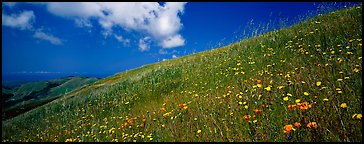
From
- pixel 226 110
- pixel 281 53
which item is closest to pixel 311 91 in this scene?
pixel 226 110

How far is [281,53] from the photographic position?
7.95 meters

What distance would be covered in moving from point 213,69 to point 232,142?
20.1 feet

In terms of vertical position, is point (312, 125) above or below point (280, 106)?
below

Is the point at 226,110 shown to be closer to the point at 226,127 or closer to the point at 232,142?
the point at 226,127

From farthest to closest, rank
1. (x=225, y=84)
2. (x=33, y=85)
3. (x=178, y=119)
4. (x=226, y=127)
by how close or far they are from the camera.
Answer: (x=33, y=85), (x=225, y=84), (x=178, y=119), (x=226, y=127)

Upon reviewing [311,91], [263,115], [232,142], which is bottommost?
[232,142]

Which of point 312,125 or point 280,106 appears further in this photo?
point 280,106

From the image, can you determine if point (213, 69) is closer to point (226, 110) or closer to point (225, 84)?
point (225, 84)

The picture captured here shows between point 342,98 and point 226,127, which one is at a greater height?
point 342,98

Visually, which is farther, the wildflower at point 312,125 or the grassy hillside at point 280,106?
the grassy hillside at point 280,106

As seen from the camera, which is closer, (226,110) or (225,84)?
(226,110)

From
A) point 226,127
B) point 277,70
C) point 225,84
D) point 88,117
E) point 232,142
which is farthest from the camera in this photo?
point 88,117

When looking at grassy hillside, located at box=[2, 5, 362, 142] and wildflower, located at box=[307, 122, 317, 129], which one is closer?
wildflower, located at box=[307, 122, 317, 129]

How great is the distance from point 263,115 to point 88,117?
7.40m
